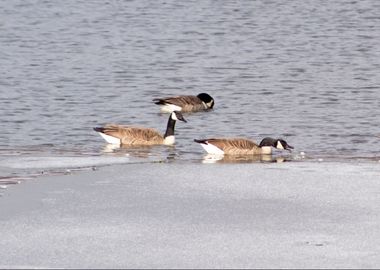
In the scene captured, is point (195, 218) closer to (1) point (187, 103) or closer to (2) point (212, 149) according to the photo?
(2) point (212, 149)

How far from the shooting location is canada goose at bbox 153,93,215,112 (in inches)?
799

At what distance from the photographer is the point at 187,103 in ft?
68.8

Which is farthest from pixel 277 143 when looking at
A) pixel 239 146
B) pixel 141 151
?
pixel 141 151

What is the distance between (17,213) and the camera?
36.7ft

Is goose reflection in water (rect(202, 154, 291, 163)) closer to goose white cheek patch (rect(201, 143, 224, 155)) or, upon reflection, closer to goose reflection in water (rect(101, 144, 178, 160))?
goose white cheek patch (rect(201, 143, 224, 155))

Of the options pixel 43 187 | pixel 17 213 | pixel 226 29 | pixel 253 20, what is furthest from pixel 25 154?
pixel 253 20

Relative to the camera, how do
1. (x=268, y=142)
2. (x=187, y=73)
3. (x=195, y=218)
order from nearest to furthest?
(x=195, y=218)
(x=268, y=142)
(x=187, y=73)

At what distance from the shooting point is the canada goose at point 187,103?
20297 millimetres

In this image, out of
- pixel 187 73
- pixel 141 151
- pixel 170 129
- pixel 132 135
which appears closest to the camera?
pixel 141 151

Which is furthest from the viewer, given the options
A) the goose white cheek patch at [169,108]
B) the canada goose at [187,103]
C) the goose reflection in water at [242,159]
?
the canada goose at [187,103]

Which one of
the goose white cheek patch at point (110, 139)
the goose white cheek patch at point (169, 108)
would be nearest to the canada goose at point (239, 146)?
the goose white cheek patch at point (110, 139)

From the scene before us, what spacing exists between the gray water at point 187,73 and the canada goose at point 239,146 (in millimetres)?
244

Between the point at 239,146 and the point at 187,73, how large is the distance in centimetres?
911

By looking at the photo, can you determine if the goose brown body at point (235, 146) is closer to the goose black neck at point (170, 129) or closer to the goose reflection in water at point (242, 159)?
the goose reflection in water at point (242, 159)
